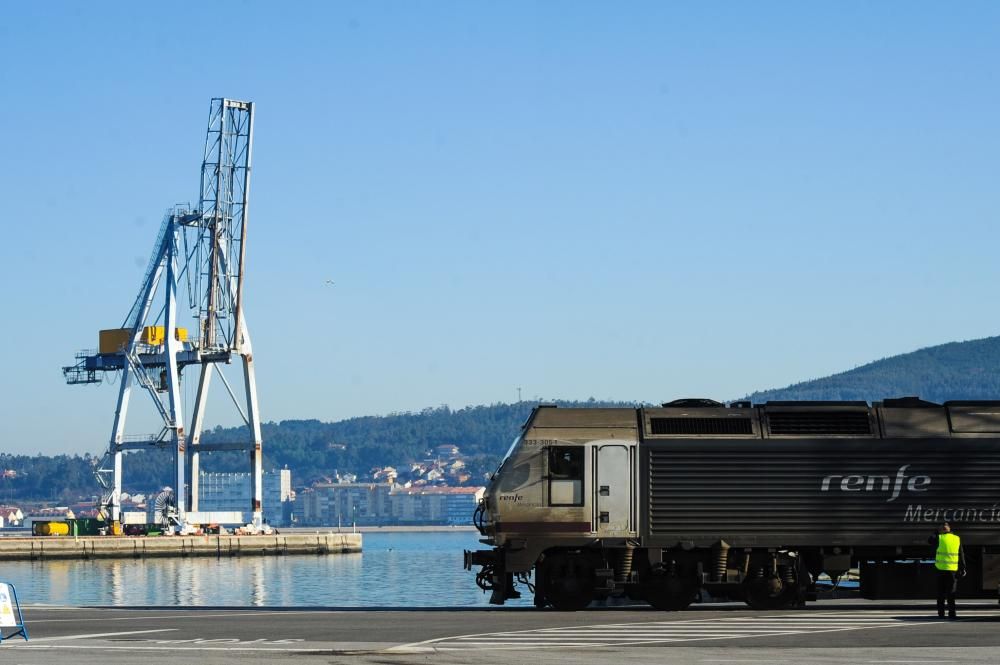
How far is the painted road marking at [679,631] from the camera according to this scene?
24.0 metres

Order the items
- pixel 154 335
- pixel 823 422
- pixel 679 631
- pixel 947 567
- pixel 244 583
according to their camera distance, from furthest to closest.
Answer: pixel 154 335 < pixel 244 583 < pixel 823 422 < pixel 947 567 < pixel 679 631

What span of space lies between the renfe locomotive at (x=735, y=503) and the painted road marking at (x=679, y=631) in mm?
2739

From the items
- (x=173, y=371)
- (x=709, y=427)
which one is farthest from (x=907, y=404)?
(x=173, y=371)

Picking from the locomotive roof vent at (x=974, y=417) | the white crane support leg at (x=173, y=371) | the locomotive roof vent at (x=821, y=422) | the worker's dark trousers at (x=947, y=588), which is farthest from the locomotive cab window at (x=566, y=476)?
the white crane support leg at (x=173, y=371)

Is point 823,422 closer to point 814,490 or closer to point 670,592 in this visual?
point 814,490

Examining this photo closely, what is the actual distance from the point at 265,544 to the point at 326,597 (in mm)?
62228

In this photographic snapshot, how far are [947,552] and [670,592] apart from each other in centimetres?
602

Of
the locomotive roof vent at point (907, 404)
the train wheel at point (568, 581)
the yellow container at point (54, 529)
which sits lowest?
the yellow container at point (54, 529)

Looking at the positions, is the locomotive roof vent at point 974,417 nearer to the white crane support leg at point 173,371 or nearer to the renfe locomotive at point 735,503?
the renfe locomotive at point 735,503

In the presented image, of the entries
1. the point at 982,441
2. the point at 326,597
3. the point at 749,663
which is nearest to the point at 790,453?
the point at 982,441

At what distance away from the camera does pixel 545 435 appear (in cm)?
3316

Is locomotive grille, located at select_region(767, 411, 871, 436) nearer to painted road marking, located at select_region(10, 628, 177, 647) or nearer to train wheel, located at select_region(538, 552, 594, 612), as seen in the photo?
train wheel, located at select_region(538, 552, 594, 612)

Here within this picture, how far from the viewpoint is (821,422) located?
3338cm

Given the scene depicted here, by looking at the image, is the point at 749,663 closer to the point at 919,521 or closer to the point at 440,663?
the point at 440,663
